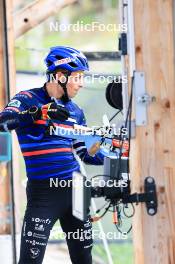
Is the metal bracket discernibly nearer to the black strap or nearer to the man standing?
the man standing

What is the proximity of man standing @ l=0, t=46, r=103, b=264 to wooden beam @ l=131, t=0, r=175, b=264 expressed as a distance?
774 mm

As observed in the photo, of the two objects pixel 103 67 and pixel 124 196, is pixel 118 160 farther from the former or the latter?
pixel 103 67

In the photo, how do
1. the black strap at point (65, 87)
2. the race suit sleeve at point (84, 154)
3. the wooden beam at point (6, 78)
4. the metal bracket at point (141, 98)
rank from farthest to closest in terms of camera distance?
the wooden beam at point (6, 78)
the race suit sleeve at point (84, 154)
the black strap at point (65, 87)
the metal bracket at point (141, 98)

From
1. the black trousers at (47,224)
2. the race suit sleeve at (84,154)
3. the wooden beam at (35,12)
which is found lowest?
the black trousers at (47,224)

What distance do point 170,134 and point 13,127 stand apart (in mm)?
818

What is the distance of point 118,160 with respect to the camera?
113 inches

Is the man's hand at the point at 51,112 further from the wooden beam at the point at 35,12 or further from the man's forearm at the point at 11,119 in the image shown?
the wooden beam at the point at 35,12

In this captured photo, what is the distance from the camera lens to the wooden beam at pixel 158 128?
104 inches

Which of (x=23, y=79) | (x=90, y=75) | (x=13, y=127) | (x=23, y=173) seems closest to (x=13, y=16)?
(x=23, y=79)

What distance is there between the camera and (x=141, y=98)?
263cm

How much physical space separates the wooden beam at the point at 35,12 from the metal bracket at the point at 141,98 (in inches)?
96.2

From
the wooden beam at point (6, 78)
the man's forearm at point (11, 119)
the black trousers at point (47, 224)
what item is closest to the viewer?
the man's forearm at point (11, 119)

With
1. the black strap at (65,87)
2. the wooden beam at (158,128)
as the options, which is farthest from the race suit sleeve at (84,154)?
the wooden beam at (158,128)

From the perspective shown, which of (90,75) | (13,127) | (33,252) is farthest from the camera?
(90,75)
